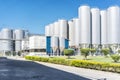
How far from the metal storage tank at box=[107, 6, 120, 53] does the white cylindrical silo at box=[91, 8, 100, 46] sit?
4840 mm

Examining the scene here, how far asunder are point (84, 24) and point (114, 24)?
9.97 metres

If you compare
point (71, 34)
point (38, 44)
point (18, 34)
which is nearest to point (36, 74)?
point (38, 44)

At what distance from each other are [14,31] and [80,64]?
12646 cm

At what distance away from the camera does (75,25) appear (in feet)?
294

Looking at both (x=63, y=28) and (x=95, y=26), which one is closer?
(x=95, y=26)

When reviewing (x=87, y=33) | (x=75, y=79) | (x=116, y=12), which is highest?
(x=116, y=12)

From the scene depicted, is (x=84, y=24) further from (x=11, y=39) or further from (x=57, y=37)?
(x=11, y=39)

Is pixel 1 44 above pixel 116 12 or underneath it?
underneath

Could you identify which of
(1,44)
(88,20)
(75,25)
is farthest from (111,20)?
(1,44)

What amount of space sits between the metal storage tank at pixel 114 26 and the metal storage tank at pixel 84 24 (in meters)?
6.95

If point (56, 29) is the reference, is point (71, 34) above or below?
below

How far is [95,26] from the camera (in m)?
82.9

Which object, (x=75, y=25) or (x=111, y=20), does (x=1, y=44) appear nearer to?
(x=75, y=25)

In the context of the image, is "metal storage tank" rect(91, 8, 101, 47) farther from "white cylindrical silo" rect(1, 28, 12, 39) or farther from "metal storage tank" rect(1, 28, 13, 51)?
"white cylindrical silo" rect(1, 28, 12, 39)
